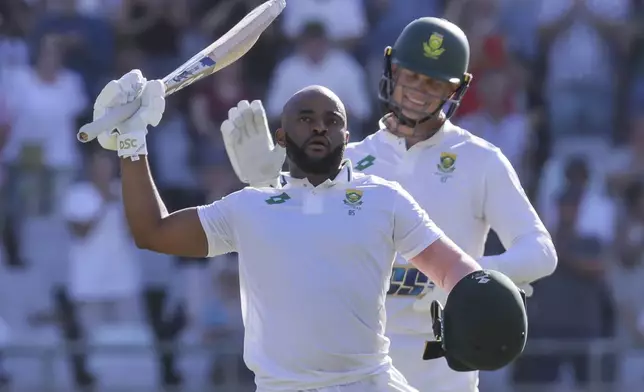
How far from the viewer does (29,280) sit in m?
10.3

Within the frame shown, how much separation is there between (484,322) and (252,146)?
1331 mm

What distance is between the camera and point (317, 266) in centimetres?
449

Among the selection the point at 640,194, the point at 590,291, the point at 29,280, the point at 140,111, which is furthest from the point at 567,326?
the point at 140,111

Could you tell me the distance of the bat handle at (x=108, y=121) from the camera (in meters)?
4.62

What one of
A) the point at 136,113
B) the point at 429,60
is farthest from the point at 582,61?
the point at 136,113

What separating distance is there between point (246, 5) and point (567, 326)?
11.1 feet

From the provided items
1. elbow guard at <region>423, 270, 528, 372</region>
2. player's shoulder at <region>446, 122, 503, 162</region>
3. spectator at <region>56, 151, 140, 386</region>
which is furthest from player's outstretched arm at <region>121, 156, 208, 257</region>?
spectator at <region>56, 151, 140, 386</region>

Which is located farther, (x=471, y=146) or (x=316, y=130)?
(x=471, y=146)

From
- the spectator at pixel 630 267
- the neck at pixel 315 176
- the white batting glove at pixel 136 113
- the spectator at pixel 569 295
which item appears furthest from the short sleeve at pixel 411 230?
the spectator at pixel 630 267

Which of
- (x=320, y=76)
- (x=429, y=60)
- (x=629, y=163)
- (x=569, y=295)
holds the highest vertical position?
(x=429, y=60)

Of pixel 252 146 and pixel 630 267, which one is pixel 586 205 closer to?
pixel 630 267

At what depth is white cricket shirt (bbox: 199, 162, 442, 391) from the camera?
450 cm

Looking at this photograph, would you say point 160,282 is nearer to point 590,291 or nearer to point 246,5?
point 246,5

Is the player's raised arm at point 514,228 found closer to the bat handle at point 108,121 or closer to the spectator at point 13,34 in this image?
the bat handle at point 108,121
